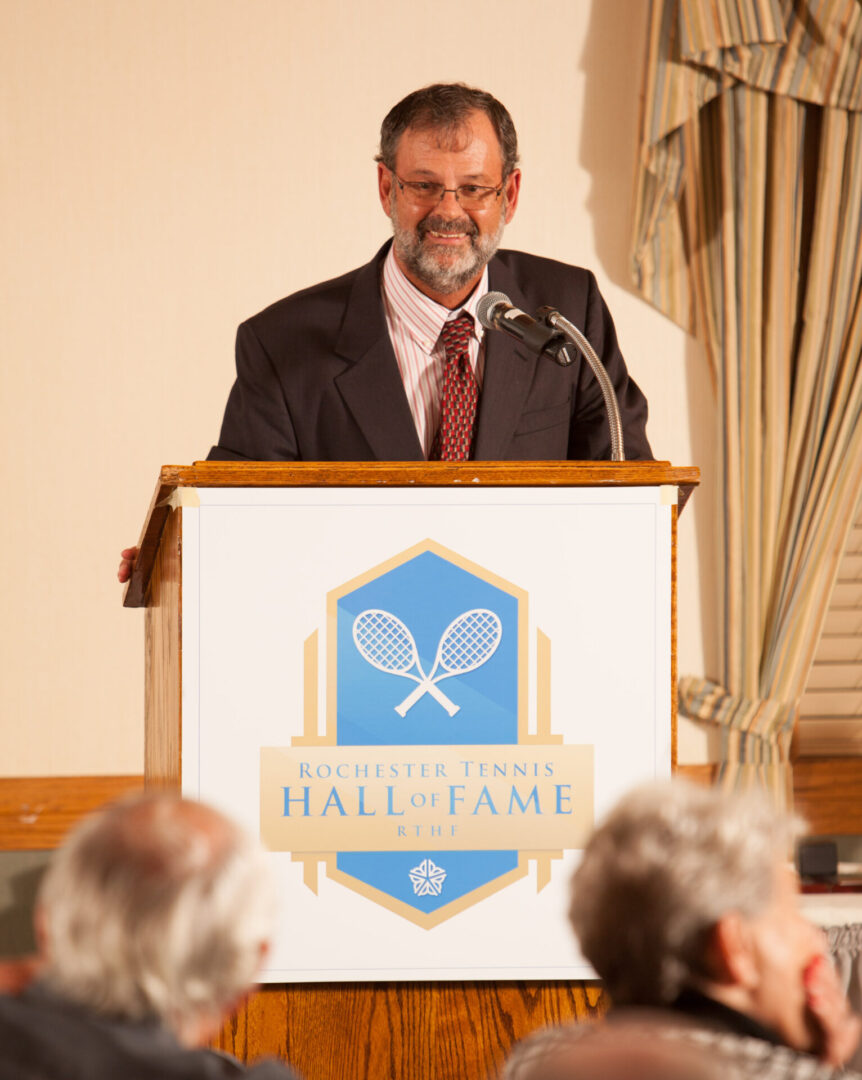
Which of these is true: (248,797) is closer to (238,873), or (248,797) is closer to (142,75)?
(238,873)

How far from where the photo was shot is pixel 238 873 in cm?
104

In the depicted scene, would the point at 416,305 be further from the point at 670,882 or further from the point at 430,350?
the point at 670,882

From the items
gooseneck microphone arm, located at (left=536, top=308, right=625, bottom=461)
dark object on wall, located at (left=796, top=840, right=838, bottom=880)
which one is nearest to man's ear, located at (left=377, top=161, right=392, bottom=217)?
gooseneck microphone arm, located at (left=536, top=308, right=625, bottom=461)

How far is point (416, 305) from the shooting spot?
2756 millimetres

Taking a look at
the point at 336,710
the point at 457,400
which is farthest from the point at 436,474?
the point at 457,400

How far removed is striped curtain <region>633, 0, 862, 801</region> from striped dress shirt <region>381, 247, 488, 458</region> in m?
2.01

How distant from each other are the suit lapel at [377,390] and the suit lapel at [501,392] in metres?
0.13

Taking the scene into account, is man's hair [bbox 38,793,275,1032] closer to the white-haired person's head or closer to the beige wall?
the white-haired person's head

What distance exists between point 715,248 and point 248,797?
134 inches

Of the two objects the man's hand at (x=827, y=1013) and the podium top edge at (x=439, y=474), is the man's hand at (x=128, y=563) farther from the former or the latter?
the man's hand at (x=827, y=1013)

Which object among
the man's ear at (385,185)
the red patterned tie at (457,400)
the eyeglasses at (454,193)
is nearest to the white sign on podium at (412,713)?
the red patterned tie at (457,400)

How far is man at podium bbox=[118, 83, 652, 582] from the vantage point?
254 centimetres

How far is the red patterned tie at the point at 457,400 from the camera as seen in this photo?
250 cm

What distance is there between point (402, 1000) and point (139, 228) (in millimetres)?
3269
